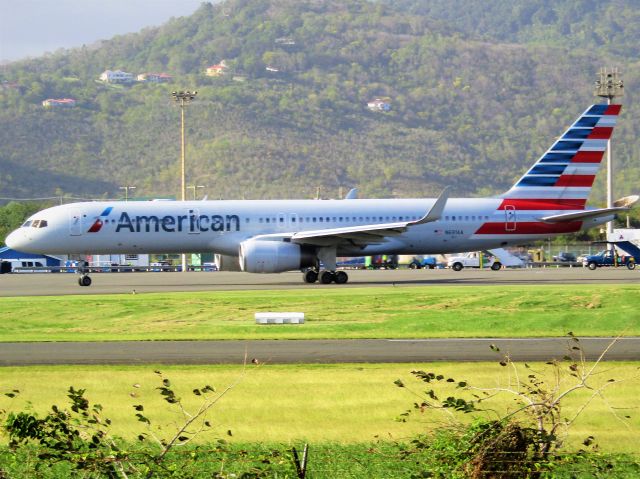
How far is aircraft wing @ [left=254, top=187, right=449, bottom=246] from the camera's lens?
48281 millimetres

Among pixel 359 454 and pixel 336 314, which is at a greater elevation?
pixel 336 314

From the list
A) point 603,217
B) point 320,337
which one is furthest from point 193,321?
point 603,217

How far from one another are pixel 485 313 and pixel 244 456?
21016mm

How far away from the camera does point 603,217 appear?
52562 millimetres

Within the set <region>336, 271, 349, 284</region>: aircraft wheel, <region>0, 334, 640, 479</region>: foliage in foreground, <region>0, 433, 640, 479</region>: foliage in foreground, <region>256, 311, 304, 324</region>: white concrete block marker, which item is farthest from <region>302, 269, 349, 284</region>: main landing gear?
<region>0, 433, 640, 479</region>: foliage in foreground

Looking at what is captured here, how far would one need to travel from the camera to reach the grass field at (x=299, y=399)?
1545 cm

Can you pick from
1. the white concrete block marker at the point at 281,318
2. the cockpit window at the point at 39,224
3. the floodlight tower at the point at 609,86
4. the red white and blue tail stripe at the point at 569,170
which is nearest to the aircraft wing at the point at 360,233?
the red white and blue tail stripe at the point at 569,170

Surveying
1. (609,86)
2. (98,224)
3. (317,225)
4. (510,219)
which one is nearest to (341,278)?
(317,225)

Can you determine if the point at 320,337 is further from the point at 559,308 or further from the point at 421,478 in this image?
the point at 421,478

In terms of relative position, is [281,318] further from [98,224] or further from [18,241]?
[18,241]

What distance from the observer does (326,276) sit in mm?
50844

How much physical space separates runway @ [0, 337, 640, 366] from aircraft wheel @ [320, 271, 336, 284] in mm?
24036

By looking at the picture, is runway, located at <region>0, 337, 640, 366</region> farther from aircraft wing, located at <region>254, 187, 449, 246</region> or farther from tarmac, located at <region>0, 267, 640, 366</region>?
aircraft wing, located at <region>254, 187, 449, 246</region>

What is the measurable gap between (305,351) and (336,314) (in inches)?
409
